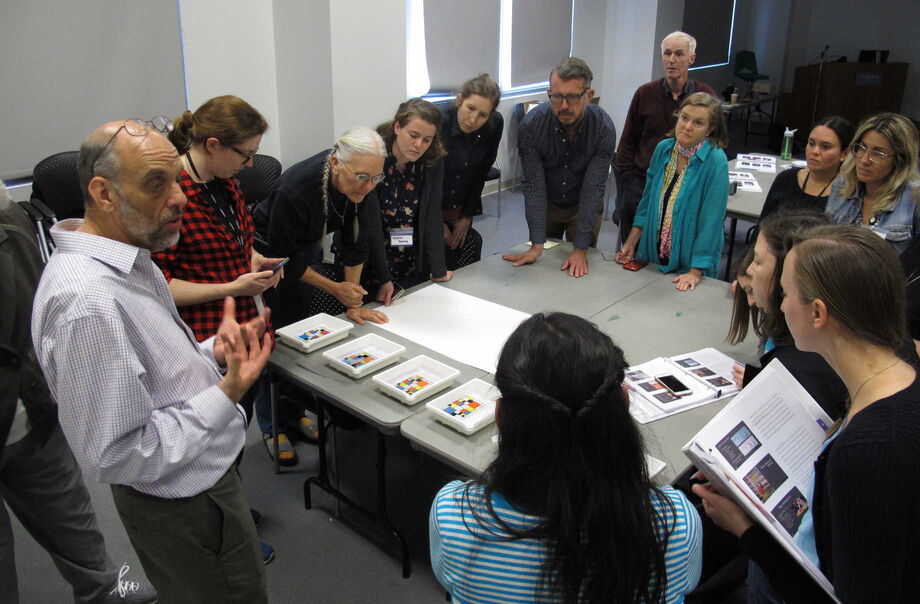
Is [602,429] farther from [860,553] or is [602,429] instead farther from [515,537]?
[860,553]

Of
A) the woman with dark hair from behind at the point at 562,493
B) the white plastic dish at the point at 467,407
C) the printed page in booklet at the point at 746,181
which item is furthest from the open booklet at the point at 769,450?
the printed page in booklet at the point at 746,181

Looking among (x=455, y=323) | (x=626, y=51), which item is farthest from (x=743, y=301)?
(x=626, y=51)

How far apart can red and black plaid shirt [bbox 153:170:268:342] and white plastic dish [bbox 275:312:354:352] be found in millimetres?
176

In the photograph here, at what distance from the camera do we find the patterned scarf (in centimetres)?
295

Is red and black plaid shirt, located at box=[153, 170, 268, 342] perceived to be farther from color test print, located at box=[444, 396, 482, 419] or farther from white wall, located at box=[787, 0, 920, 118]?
white wall, located at box=[787, 0, 920, 118]

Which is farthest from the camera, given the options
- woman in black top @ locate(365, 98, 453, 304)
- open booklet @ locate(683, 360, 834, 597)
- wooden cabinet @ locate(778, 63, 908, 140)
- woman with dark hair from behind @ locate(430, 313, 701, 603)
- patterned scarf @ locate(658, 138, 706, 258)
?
wooden cabinet @ locate(778, 63, 908, 140)

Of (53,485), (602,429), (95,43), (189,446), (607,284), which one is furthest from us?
(95,43)

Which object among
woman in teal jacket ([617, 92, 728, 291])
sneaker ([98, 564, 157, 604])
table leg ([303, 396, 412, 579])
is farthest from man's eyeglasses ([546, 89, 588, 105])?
sneaker ([98, 564, 157, 604])

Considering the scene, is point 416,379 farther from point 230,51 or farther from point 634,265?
point 230,51

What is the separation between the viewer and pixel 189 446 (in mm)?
1318

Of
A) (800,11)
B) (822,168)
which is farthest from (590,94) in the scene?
(800,11)

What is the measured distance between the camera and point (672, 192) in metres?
3.02

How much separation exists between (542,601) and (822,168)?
2782 millimetres

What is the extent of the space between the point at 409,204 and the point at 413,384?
1.01 m
